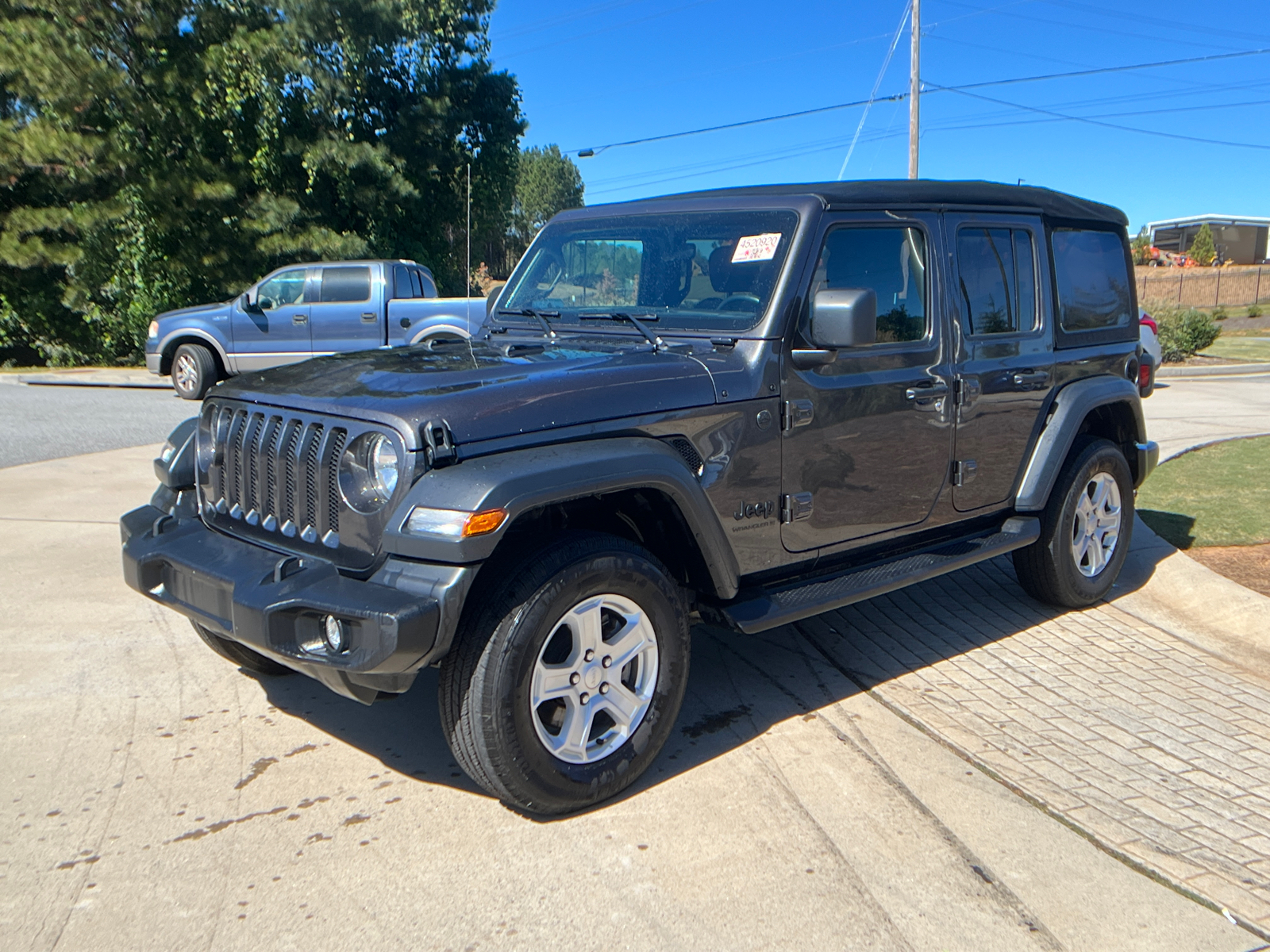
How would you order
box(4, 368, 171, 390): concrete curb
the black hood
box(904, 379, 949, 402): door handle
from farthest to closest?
box(4, 368, 171, 390): concrete curb → box(904, 379, 949, 402): door handle → the black hood

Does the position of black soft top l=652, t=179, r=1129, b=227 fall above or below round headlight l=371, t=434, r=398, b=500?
above

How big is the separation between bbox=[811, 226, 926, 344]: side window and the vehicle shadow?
1472mm

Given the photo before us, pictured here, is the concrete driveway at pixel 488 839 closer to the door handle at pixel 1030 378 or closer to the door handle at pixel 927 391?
the door handle at pixel 927 391

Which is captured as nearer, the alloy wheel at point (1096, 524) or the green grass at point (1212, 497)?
the alloy wheel at point (1096, 524)

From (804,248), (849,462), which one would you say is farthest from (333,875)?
(804,248)

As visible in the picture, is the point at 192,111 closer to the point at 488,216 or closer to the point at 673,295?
the point at 488,216

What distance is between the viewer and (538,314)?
453 cm

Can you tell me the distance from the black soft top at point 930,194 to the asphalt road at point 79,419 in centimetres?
733

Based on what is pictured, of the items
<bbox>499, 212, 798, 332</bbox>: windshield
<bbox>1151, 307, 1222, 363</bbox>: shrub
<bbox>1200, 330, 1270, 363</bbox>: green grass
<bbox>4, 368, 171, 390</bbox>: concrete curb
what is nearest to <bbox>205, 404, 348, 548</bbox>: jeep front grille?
<bbox>499, 212, 798, 332</bbox>: windshield

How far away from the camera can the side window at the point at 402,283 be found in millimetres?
14773

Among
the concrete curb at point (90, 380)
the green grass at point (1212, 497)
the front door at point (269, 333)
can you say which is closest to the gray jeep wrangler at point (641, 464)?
the green grass at point (1212, 497)

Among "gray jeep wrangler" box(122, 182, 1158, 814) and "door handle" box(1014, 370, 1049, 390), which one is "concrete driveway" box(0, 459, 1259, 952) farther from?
"door handle" box(1014, 370, 1049, 390)

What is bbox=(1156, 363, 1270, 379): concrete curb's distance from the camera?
61.1 feet

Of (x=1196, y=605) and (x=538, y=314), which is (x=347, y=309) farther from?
(x=1196, y=605)
